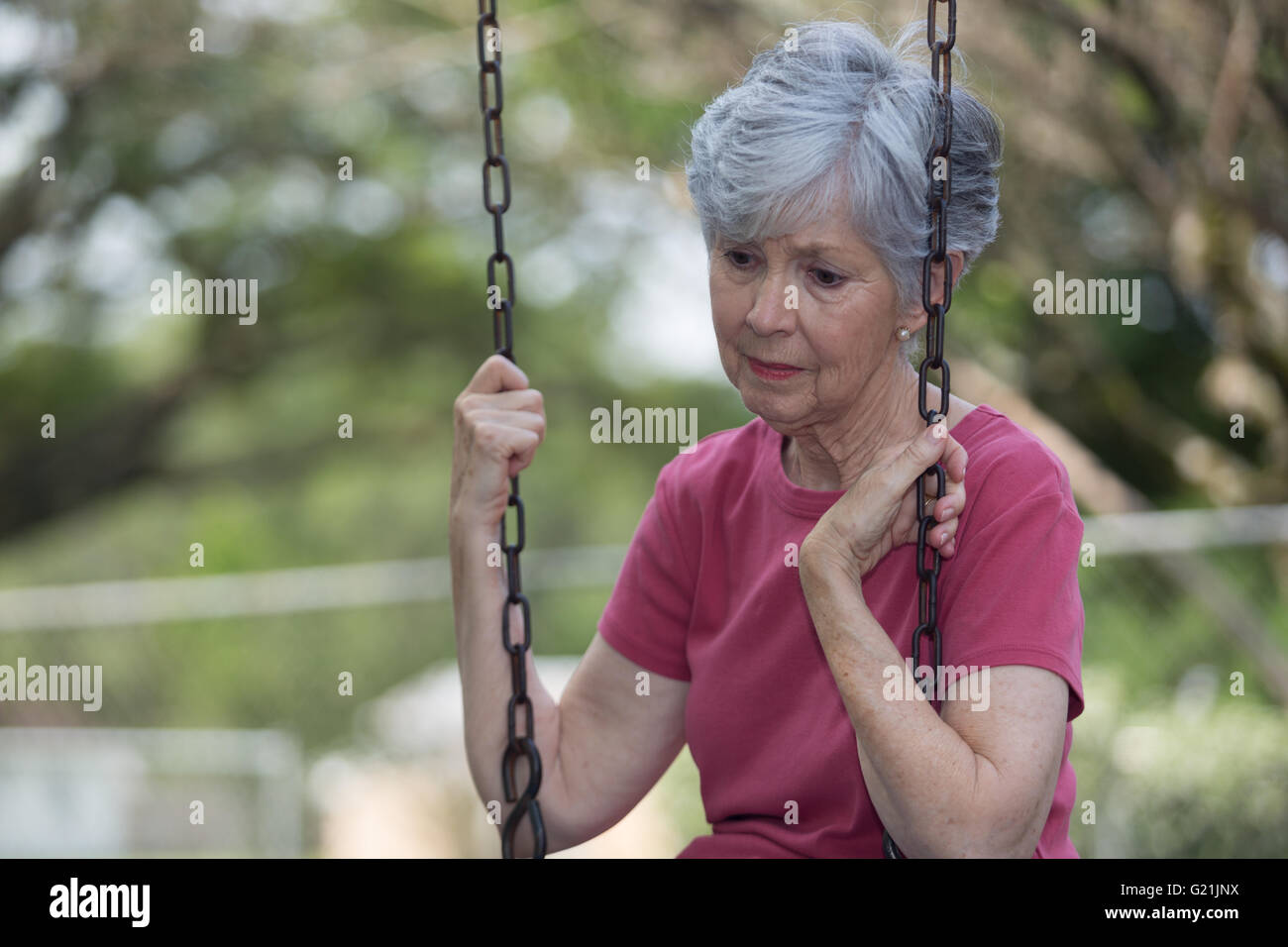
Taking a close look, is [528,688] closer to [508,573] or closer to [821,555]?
[508,573]

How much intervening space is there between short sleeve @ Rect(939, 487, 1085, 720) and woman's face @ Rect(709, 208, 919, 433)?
28 cm

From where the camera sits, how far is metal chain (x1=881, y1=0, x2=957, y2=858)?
1.73 meters

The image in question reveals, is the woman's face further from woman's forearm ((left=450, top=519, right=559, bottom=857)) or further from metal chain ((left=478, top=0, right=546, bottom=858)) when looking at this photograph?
woman's forearm ((left=450, top=519, right=559, bottom=857))

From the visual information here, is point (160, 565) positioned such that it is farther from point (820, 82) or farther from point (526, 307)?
point (820, 82)

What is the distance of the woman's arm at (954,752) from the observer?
1.64m

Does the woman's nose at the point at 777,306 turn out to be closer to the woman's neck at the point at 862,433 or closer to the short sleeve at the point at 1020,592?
the woman's neck at the point at 862,433

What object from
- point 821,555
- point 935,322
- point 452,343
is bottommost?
point 821,555

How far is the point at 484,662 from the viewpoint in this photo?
2145mm

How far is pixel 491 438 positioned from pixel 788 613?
20.4 inches

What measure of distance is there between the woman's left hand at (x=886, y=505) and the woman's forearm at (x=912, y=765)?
0.13m

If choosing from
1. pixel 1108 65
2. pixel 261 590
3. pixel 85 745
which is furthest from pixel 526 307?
pixel 1108 65

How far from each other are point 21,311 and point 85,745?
425 centimetres

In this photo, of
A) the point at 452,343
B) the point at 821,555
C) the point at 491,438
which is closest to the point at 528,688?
the point at 491,438

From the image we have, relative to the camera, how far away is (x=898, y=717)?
5.42 ft
